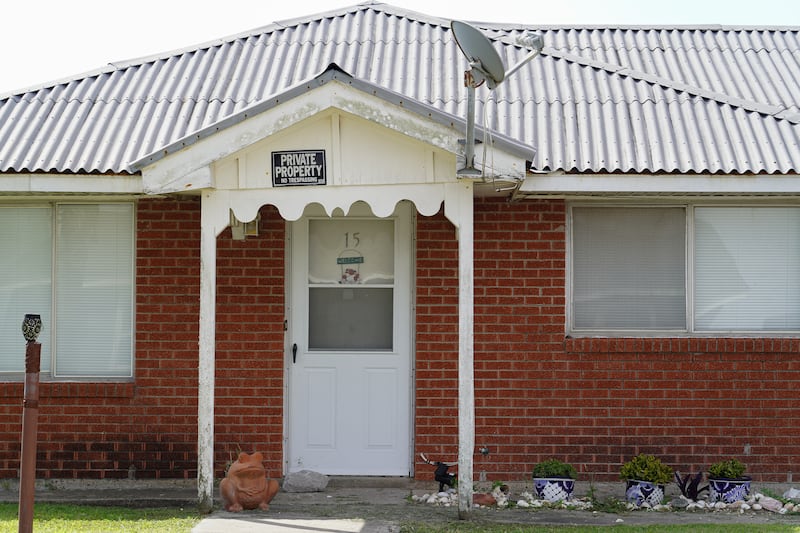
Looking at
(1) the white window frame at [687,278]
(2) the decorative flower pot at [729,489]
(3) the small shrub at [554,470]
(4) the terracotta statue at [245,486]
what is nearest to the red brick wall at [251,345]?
(4) the terracotta statue at [245,486]

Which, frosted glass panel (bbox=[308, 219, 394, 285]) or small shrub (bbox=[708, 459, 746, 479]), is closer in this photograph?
small shrub (bbox=[708, 459, 746, 479])

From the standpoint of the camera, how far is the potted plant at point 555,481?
27.6 feet

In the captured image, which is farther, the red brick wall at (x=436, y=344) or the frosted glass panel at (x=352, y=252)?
the frosted glass panel at (x=352, y=252)

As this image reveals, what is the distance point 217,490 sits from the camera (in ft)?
28.8

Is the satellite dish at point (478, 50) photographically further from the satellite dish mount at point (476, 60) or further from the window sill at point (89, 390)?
the window sill at point (89, 390)

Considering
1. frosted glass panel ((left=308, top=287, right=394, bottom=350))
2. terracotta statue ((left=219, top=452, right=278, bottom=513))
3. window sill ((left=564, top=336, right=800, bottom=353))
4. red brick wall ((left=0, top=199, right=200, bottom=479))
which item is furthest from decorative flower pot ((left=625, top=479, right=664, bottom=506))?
red brick wall ((left=0, top=199, right=200, bottom=479))

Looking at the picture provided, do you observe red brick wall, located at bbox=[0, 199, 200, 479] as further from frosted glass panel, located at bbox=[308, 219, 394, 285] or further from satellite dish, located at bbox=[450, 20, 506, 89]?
satellite dish, located at bbox=[450, 20, 506, 89]

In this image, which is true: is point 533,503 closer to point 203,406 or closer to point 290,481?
point 290,481

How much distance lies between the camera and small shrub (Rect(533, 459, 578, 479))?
8.43m

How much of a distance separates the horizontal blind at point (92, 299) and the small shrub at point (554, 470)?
367 centimetres

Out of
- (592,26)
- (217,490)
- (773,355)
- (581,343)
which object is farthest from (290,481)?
(592,26)

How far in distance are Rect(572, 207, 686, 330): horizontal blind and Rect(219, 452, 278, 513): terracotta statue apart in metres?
3.02

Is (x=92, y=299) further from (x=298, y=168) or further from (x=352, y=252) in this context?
(x=298, y=168)

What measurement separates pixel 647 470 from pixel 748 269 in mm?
2040
